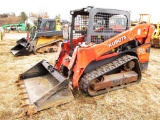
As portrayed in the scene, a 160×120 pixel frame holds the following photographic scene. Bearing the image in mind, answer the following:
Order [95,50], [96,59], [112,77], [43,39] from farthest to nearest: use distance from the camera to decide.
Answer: [43,39], [112,77], [96,59], [95,50]

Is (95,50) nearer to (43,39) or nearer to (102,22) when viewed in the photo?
(102,22)

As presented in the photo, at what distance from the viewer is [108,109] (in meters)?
3.53

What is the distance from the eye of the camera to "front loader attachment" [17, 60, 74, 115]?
3322 millimetres

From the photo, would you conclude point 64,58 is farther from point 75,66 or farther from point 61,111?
point 61,111

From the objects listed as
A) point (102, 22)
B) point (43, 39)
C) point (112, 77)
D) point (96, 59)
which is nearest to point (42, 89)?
point (96, 59)

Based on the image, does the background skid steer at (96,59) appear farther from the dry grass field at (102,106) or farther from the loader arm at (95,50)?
the dry grass field at (102,106)

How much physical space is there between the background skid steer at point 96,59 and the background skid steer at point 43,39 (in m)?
4.22

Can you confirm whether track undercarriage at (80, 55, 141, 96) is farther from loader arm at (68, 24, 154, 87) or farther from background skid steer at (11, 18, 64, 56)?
background skid steer at (11, 18, 64, 56)

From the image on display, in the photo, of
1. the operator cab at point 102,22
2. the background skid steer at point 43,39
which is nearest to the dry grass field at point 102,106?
the operator cab at point 102,22

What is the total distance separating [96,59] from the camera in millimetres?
4016

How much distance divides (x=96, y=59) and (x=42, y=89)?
4.46 feet

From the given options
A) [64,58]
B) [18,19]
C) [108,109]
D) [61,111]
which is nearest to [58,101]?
[61,111]

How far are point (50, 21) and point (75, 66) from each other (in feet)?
20.4

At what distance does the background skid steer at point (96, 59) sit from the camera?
374 centimetres
